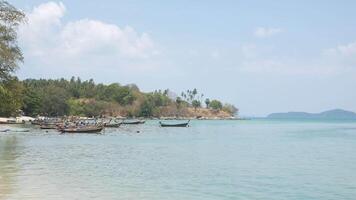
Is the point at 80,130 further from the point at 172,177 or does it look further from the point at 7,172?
the point at 172,177

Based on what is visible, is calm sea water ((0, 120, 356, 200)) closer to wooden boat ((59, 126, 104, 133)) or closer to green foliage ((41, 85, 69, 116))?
wooden boat ((59, 126, 104, 133))

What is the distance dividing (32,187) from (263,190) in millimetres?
10331

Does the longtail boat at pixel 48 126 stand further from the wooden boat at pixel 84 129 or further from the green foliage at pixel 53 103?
the green foliage at pixel 53 103


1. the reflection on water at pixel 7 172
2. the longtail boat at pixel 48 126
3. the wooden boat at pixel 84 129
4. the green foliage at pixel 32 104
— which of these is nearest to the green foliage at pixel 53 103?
the green foliage at pixel 32 104

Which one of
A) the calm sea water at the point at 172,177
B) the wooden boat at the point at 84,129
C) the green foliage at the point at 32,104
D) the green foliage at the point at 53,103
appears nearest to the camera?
the calm sea water at the point at 172,177

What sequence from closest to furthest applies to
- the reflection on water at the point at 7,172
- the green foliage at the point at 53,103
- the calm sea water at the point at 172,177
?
the reflection on water at the point at 7,172
the calm sea water at the point at 172,177
the green foliage at the point at 53,103

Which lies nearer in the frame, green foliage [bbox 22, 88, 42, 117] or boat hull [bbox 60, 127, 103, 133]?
boat hull [bbox 60, 127, 103, 133]

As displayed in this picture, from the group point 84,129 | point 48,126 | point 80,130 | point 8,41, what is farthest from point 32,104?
point 8,41

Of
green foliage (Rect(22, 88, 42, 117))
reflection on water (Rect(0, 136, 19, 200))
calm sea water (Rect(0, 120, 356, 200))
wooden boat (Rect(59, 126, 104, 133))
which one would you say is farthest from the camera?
green foliage (Rect(22, 88, 42, 117))

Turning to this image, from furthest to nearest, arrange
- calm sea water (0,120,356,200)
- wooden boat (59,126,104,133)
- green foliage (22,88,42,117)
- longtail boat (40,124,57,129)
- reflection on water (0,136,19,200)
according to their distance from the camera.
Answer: green foliage (22,88,42,117), longtail boat (40,124,57,129), wooden boat (59,126,104,133), calm sea water (0,120,356,200), reflection on water (0,136,19,200)

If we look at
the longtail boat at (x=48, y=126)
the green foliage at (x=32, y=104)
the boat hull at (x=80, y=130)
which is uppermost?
the green foliage at (x=32, y=104)

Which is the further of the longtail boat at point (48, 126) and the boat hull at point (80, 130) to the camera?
the longtail boat at point (48, 126)

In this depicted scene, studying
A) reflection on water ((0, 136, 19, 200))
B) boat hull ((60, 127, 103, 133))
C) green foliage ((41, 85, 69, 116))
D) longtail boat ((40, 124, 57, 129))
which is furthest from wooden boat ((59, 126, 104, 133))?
green foliage ((41, 85, 69, 116))

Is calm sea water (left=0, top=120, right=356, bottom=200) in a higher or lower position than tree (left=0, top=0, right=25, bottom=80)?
lower
